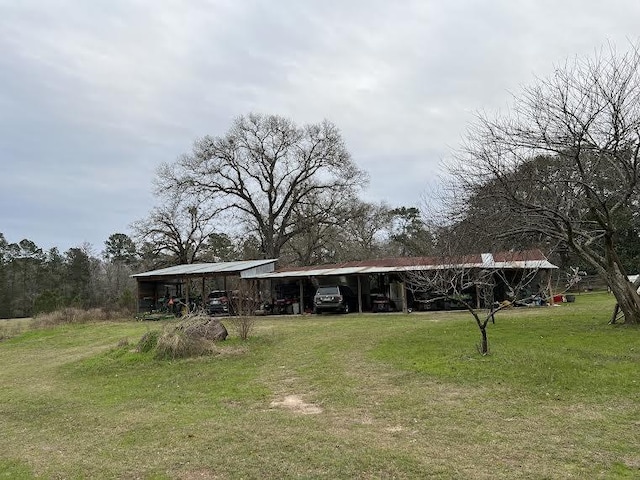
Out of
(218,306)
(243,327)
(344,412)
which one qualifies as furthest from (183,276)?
(344,412)

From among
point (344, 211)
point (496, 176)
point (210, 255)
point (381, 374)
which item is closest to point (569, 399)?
point (381, 374)

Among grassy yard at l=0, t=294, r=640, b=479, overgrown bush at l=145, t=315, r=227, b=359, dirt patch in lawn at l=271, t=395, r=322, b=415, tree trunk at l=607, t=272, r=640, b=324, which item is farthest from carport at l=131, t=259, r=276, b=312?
dirt patch in lawn at l=271, t=395, r=322, b=415

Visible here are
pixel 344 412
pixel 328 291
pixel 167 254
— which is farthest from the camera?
pixel 167 254

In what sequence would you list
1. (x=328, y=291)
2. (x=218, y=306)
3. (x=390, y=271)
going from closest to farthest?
(x=390, y=271) < (x=328, y=291) < (x=218, y=306)

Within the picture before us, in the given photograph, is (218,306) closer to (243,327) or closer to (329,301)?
(329,301)

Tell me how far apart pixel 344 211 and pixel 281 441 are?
3385 centimetres

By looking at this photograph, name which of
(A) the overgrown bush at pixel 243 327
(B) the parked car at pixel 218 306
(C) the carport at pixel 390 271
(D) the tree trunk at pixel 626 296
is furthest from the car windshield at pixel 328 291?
(D) the tree trunk at pixel 626 296

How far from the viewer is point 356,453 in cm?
500

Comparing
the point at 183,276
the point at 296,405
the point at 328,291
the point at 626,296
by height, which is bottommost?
the point at 296,405

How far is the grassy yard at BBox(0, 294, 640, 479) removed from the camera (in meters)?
4.77

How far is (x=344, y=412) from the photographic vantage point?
22.2ft

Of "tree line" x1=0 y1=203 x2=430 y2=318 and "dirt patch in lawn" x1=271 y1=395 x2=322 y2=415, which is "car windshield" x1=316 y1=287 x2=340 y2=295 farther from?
"dirt patch in lawn" x1=271 y1=395 x2=322 y2=415

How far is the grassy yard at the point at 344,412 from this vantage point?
188 inches

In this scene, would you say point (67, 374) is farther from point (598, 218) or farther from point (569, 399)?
point (598, 218)
